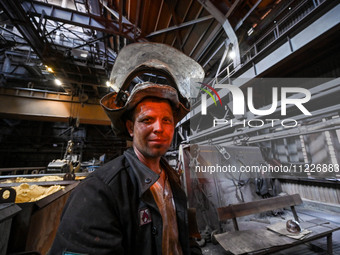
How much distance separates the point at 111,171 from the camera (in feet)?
3.22

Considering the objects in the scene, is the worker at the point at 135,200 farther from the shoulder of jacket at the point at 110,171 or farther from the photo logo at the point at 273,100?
the photo logo at the point at 273,100

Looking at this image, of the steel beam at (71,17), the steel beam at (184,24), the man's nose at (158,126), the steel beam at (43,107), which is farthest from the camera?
the steel beam at (43,107)

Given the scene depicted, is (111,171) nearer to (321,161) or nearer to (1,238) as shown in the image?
(1,238)

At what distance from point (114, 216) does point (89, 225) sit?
0.14 metres

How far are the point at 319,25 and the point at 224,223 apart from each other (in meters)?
5.95

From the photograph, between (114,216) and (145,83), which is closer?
(114,216)

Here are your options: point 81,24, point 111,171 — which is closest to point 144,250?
point 111,171

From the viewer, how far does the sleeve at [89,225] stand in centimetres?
70

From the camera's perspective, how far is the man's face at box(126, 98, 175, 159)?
3.78ft

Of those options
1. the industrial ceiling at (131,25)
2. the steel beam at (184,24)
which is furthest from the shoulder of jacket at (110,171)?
the steel beam at (184,24)

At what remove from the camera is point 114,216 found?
831mm

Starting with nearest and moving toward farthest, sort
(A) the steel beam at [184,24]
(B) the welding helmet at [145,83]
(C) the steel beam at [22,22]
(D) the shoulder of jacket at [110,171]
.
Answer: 1. (D) the shoulder of jacket at [110,171]
2. (B) the welding helmet at [145,83]
3. (C) the steel beam at [22,22]
4. (A) the steel beam at [184,24]

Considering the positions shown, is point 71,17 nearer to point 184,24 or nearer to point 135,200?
point 184,24

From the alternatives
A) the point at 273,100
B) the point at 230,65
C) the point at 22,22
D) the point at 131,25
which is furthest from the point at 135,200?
the point at 131,25
